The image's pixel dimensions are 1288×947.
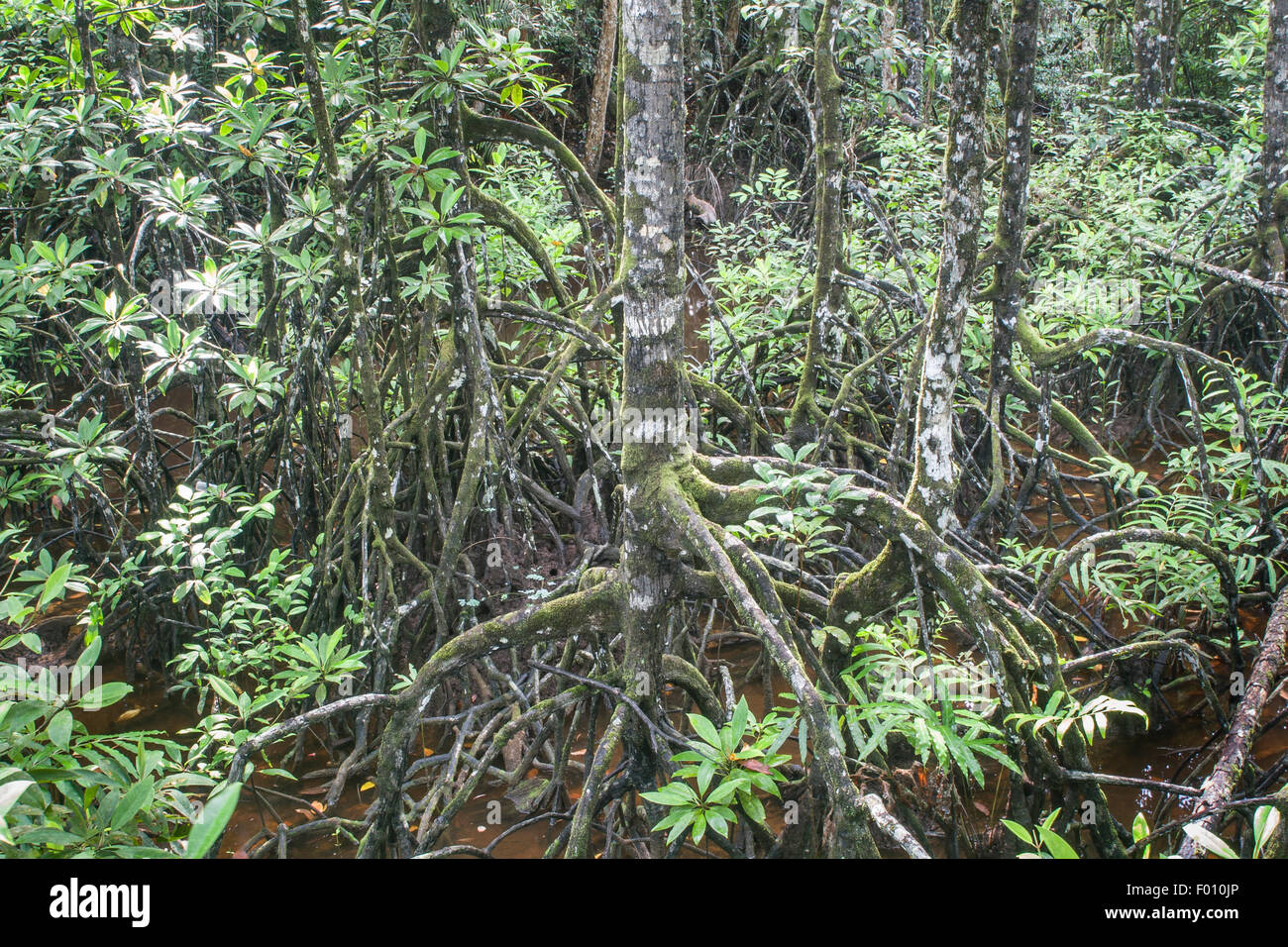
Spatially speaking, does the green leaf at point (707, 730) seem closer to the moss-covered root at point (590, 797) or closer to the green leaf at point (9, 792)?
the moss-covered root at point (590, 797)

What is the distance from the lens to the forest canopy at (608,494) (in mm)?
2141

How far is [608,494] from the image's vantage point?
4.50 meters

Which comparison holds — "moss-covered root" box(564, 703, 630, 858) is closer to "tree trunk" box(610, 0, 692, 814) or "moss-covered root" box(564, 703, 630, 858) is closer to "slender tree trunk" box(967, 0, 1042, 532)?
"tree trunk" box(610, 0, 692, 814)

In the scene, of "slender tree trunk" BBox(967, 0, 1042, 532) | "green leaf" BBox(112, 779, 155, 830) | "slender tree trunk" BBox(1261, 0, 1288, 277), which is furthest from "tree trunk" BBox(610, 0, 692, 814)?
"slender tree trunk" BBox(1261, 0, 1288, 277)

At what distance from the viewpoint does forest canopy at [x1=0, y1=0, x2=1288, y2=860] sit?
2141 mm

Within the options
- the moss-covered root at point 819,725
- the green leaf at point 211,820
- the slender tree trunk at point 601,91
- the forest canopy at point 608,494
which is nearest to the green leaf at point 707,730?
the forest canopy at point 608,494

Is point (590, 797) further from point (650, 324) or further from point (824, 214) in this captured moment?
point (824, 214)

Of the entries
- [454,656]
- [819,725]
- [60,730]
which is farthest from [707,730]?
[60,730]

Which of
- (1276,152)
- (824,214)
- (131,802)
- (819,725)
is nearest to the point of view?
(131,802)

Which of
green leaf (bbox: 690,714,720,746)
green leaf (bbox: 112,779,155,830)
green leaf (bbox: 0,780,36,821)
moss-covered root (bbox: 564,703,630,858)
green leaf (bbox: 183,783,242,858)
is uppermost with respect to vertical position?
green leaf (bbox: 0,780,36,821)

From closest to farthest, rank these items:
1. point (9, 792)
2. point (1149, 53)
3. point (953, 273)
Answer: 1. point (9, 792)
2. point (953, 273)
3. point (1149, 53)

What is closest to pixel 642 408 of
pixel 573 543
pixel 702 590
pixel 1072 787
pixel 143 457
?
pixel 702 590

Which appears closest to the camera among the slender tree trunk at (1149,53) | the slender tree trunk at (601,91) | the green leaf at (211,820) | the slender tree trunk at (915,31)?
the green leaf at (211,820)

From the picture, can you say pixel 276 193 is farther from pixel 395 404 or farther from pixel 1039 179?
pixel 1039 179
